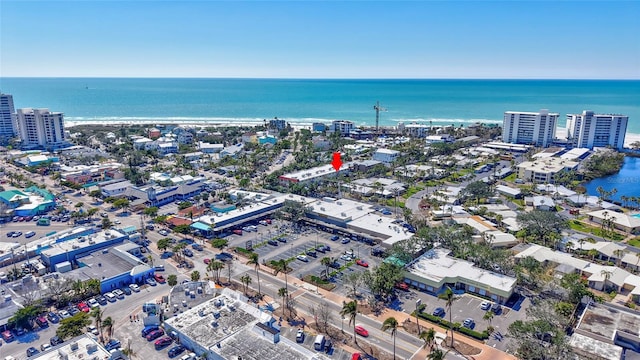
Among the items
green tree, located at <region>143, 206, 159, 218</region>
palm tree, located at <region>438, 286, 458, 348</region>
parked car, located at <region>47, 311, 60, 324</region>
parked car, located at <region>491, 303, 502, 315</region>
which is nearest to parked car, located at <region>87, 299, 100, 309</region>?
parked car, located at <region>47, 311, 60, 324</region>

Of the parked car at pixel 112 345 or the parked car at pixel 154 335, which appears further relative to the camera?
the parked car at pixel 154 335

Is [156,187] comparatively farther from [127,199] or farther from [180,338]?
[180,338]

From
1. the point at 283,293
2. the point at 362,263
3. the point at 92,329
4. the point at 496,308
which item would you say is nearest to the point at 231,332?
the point at 283,293

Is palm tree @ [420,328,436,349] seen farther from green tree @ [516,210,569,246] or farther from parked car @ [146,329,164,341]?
green tree @ [516,210,569,246]

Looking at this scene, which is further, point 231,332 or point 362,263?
point 362,263

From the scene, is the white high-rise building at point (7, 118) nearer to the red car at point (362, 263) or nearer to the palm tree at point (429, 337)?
the red car at point (362, 263)

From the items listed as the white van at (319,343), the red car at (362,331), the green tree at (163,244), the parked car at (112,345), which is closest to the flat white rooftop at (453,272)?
the red car at (362,331)

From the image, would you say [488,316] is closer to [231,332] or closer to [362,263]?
[362,263]
